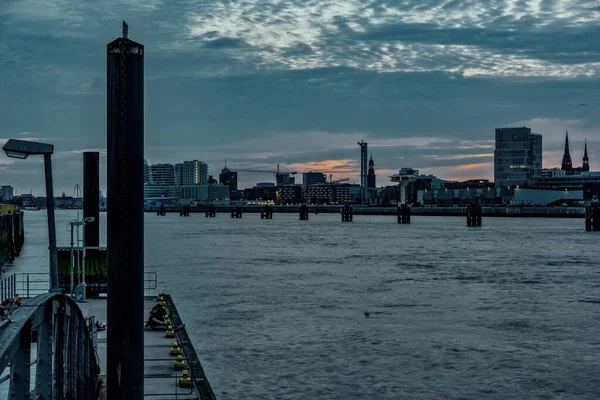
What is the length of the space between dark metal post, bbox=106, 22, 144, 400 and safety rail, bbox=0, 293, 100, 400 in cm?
72

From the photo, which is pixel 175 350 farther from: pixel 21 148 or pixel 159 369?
pixel 21 148

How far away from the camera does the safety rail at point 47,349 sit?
23.9 feet

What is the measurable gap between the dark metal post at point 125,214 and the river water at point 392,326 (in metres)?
14.5

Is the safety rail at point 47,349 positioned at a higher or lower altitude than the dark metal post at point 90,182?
lower

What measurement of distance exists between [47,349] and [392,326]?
28.5 meters

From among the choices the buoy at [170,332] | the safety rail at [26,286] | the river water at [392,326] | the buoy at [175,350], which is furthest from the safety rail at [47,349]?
the safety rail at [26,286]

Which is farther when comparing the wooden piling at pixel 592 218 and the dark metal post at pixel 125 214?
the wooden piling at pixel 592 218

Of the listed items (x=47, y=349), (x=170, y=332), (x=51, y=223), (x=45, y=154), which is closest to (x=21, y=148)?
(x=45, y=154)

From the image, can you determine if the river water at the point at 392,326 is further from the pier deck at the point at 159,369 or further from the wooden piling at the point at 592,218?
the wooden piling at the point at 592,218

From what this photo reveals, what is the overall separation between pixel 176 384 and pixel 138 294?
384 inches

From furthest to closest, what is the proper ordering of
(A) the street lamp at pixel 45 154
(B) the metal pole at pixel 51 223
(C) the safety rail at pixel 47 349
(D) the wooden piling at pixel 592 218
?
1. (D) the wooden piling at pixel 592 218
2. (B) the metal pole at pixel 51 223
3. (A) the street lamp at pixel 45 154
4. (C) the safety rail at pixel 47 349

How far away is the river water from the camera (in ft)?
84.6

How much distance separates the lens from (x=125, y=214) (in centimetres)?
988

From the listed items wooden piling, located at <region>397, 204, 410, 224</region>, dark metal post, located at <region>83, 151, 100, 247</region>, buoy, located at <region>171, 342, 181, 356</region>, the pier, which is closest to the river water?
buoy, located at <region>171, 342, 181, 356</region>
